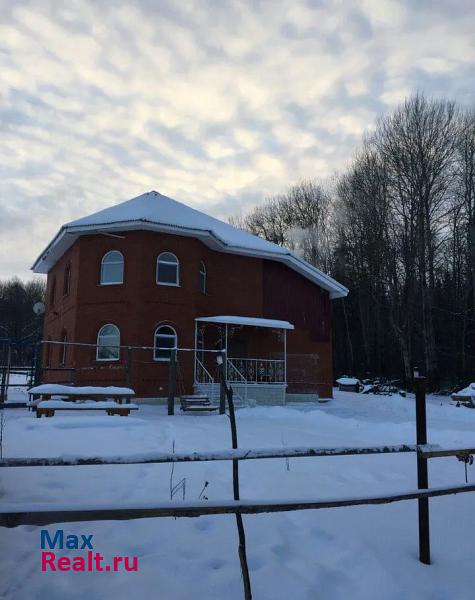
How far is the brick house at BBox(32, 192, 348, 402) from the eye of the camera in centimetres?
1694

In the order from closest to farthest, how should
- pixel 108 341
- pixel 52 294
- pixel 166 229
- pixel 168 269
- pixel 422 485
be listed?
pixel 422 485 < pixel 108 341 < pixel 166 229 < pixel 168 269 < pixel 52 294

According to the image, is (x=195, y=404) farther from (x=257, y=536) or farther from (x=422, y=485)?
(x=422, y=485)

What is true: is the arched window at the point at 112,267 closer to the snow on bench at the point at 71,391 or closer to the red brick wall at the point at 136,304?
the red brick wall at the point at 136,304

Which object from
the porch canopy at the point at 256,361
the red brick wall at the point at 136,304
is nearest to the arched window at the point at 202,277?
the red brick wall at the point at 136,304

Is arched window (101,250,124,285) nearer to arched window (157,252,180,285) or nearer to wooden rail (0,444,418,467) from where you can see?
arched window (157,252,180,285)

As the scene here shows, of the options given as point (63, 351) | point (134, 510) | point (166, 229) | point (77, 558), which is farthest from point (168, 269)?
point (134, 510)

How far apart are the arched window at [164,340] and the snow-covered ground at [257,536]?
959 cm

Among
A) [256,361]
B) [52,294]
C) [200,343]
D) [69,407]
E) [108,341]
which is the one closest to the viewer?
[69,407]

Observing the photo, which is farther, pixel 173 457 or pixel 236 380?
pixel 236 380

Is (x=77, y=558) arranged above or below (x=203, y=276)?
below

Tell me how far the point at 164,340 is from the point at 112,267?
313 cm

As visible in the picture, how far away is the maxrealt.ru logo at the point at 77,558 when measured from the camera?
A: 340cm

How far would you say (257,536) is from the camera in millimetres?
4066

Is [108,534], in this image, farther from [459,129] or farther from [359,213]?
[359,213]
